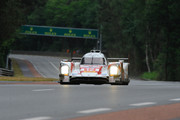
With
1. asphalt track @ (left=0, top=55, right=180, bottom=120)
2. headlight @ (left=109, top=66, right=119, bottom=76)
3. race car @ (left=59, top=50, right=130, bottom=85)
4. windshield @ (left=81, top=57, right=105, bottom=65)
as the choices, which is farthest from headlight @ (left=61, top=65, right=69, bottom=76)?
asphalt track @ (left=0, top=55, right=180, bottom=120)

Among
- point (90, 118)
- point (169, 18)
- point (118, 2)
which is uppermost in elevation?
point (118, 2)

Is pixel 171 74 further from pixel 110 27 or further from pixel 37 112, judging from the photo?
pixel 37 112

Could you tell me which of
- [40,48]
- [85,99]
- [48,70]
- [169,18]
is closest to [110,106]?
[85,99]

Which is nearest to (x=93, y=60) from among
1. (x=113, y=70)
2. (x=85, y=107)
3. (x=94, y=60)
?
(x=94, y=60)

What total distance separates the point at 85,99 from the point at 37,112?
343 centimetres

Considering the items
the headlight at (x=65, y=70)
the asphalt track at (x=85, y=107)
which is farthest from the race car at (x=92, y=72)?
the asphalt track at (x=85, y=107)

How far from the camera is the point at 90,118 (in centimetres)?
971

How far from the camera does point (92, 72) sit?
19.1 m

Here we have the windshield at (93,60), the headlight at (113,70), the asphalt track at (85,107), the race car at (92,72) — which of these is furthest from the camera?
the windshield at (93,60)

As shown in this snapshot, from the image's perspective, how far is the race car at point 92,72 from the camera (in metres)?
19.0

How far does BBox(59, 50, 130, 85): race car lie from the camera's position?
19.0 meters

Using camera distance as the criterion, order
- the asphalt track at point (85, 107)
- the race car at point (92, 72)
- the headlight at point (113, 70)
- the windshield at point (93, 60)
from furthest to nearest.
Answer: the windshield at point (93, 60)
the headlight at point (113, 70)
the race car at point (92, 72)
the asphalt track at point (85, 107)

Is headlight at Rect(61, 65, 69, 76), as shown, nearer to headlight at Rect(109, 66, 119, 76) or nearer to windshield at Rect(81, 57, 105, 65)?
windshield at Rect(81, 57, 105, 65)

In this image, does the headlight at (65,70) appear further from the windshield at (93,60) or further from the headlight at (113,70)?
the headlight at (113,70)
